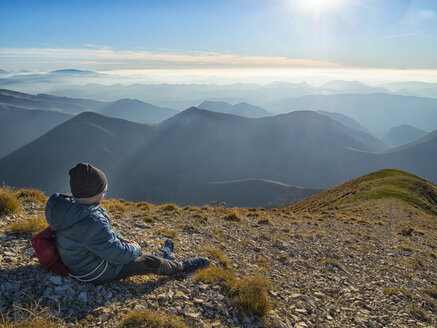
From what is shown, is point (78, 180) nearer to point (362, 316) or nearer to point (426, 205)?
point (362, 316)

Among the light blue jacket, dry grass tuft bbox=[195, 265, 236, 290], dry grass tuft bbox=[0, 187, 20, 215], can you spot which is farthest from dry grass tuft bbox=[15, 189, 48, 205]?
dry grass tuft bbox=[195, 265, 236, 290]

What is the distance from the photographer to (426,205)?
39.0m

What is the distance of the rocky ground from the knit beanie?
2278 millimetres

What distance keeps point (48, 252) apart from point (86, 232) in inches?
52.2

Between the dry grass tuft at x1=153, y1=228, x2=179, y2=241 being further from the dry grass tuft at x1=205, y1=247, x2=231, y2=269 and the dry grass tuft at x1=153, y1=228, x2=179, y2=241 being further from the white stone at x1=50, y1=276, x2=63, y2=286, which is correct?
the white stone at x1=50, y1=276, x2=63, y2=286

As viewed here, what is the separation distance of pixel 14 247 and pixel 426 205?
50647 millimetres

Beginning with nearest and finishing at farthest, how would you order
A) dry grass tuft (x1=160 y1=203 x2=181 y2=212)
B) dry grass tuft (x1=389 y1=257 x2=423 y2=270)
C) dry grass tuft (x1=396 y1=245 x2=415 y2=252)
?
dry grass tuft (x1=389 y1=257 x2=423 y2=270), dry grass tuft (x1=396 y1=245 x2=415 y2=252), dry grass tuft (x1=160 y1=203 x2=181 y2=212)

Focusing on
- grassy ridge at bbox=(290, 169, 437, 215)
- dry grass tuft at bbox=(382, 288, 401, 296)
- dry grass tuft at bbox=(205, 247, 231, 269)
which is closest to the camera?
dry grass tuft at bbox=(205, 247, 231, 269)

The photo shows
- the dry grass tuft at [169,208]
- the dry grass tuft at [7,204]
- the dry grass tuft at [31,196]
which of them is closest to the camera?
the dry grass tuft at [7,204]

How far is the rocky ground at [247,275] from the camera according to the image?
18.4 feet

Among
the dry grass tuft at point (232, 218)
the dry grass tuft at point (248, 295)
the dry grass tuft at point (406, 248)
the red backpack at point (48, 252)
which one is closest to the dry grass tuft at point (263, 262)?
the dry grass tuft at point (248, 295)

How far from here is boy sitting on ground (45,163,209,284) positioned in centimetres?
533

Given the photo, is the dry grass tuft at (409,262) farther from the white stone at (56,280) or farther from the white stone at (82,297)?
the white stone at (56,280)

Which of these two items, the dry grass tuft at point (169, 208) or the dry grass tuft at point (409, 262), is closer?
the dry grass tuft at point (409, 262)
